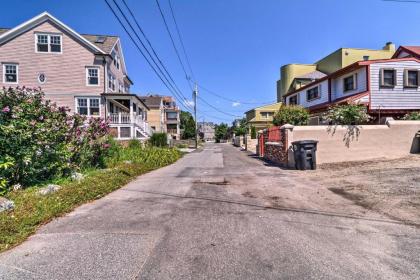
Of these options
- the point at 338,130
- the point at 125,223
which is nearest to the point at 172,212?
the point at 125,223

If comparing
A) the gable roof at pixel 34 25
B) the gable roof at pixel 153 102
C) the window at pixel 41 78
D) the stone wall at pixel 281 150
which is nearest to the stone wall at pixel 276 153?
the stone wall at pixel 281 150

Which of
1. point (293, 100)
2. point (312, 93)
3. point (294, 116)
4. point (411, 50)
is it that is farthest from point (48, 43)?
point (411, 50)

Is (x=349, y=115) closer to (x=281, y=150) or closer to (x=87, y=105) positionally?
(x=281, y=150)

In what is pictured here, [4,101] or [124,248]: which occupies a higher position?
[4,101]

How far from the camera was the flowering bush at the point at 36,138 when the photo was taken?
724 cm

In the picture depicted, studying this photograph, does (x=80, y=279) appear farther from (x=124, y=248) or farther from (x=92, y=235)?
(x=92, y=235)

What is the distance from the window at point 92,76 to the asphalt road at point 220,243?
20.6 m

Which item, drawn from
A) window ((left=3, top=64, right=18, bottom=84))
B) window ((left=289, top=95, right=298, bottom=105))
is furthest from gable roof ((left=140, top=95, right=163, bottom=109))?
window ((left=289, top=95, right=298, bottom=105))

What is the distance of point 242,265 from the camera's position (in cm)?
344

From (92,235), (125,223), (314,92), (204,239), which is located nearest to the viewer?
(204,239)

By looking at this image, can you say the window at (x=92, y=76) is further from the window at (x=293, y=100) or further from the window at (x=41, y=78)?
the window at (x=293, y=100)

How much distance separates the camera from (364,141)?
13.4m

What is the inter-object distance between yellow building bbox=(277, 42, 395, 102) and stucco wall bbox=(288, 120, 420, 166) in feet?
79.7

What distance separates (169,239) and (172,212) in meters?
1.56
